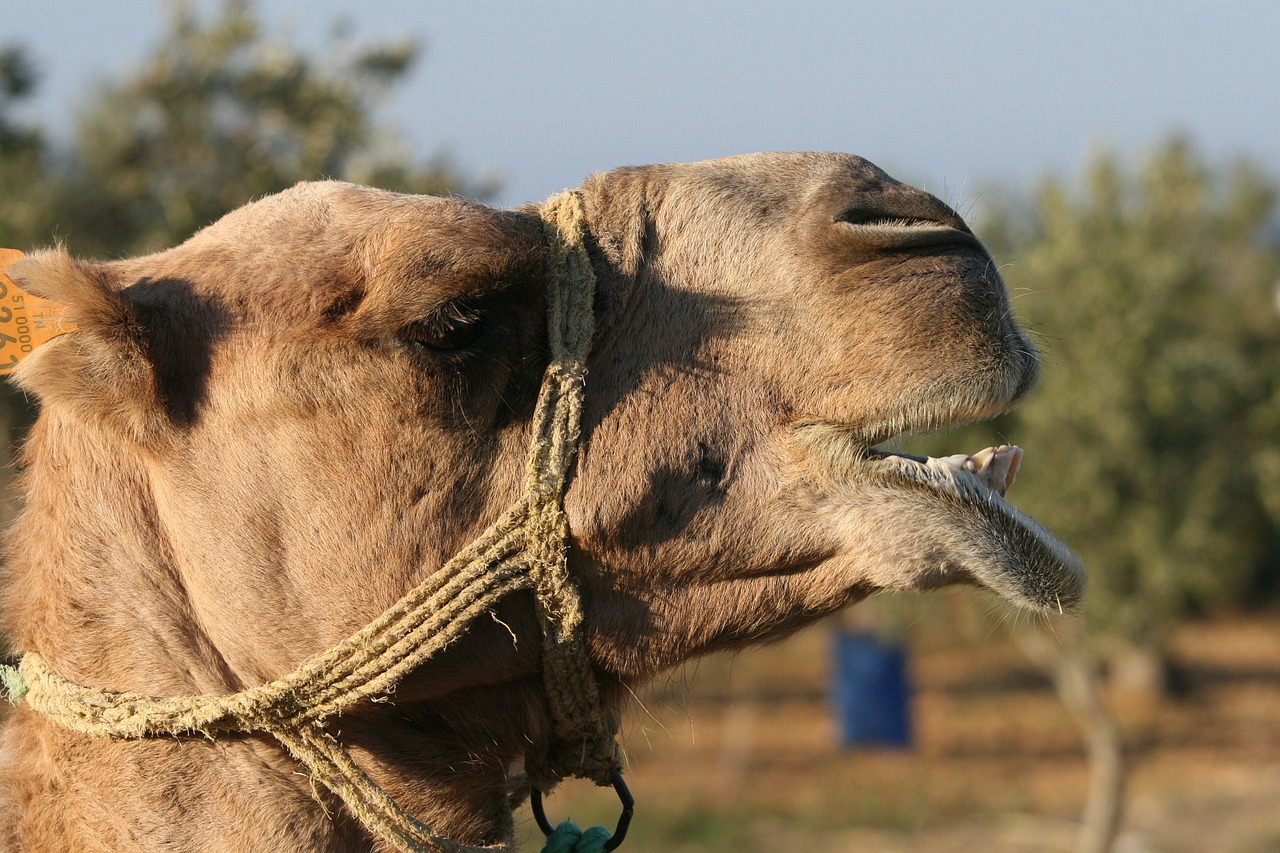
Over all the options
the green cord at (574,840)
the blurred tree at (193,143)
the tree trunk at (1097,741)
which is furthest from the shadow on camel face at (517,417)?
the tree trunk at (1097,741)

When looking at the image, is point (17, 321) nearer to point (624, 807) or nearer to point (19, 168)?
point (624, 807)

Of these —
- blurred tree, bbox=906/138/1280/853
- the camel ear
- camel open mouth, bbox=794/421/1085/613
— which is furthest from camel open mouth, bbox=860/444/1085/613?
blurred tree, bbox=906/138/1280/853

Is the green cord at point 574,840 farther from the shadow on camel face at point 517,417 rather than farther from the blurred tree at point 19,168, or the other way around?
the blurred tree at point 19,168

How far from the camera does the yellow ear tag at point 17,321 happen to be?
2.67 meters

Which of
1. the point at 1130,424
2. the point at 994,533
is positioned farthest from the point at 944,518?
the point at 1130,424

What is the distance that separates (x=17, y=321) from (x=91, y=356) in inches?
8.2

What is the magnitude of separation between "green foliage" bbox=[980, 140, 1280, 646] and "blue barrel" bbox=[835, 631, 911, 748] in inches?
216

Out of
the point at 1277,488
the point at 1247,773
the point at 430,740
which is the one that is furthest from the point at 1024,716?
the point at 430,740

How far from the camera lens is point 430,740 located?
2852mm

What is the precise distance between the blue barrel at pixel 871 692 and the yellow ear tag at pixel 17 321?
58.1 ft

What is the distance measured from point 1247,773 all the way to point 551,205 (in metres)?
20.0

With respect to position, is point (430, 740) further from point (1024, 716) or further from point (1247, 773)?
point (1024, 716)

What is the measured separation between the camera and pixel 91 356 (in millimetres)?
2627

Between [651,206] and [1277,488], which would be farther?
[1277,488]
